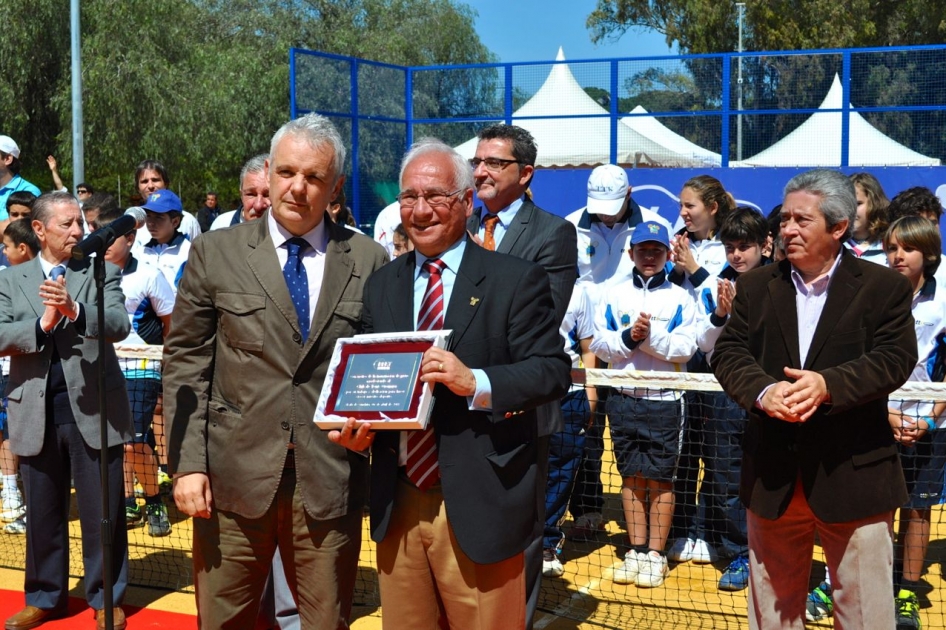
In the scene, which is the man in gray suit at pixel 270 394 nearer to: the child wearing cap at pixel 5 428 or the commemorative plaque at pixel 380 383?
the commemorative plaque at pixel 380 383

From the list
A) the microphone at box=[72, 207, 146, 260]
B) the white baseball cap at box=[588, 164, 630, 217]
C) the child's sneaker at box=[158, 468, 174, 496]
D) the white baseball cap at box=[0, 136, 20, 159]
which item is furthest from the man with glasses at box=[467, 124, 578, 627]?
the white baseball cap at box=[0, 136, 20, 159]

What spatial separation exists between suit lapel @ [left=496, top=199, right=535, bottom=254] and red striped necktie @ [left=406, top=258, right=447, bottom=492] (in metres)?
0.93

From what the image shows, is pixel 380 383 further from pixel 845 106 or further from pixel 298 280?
pixel 845 106

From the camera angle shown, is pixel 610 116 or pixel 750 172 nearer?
pixel 750 172

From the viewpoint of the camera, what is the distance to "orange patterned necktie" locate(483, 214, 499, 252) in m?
4.39

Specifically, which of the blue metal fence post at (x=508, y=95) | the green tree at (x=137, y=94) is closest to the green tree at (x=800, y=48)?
the blue metal fence post at (x=508, y=95)

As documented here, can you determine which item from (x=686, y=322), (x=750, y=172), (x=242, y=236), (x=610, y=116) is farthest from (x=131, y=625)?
(x=610, y=116)

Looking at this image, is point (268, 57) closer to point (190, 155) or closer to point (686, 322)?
point (190, 155)

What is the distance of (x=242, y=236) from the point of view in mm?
3633

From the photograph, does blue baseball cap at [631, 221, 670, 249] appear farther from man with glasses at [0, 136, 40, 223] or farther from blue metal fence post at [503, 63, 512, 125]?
blue metal fence post at [503, 63, 512, 125]

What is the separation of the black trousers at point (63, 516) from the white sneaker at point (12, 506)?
6.79 ft

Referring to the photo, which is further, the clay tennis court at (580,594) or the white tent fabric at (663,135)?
the white tent fabric at (663,135)

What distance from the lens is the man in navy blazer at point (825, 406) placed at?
3719mm

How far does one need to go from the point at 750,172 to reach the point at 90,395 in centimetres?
1133
